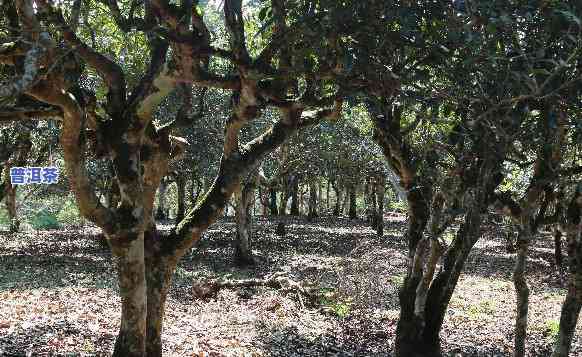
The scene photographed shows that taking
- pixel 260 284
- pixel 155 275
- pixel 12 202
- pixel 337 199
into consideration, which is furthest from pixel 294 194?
pixel 155 275

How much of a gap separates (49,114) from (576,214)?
6.04 metres

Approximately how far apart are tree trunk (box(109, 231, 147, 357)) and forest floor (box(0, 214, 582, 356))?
6.01ft

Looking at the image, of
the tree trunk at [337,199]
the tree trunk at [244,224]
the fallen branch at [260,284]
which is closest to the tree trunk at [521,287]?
the fallen branch at [260,284]

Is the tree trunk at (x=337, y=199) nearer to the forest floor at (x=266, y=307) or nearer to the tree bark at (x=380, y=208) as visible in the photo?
the tree bark at (x=380, y=208)

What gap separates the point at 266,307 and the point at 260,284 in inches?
59.3

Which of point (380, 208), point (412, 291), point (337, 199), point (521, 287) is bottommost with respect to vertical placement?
point (412, 291)

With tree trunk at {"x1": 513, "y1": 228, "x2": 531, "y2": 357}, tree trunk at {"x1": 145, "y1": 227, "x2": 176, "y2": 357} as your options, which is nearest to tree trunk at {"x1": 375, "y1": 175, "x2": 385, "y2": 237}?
tree trunk at {"x1": 513, "y1": 228, "x2": 531, "y2": 357}

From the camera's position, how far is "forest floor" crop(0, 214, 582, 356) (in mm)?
9086

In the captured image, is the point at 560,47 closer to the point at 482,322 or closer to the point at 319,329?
the point at 319,329

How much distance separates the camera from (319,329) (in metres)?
10.6

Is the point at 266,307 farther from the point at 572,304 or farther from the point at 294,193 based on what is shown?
the point at 294,193

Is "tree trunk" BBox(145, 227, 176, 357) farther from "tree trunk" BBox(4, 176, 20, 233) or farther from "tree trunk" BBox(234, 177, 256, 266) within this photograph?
"tree trunk" BBox(4, 176, 20, 233)

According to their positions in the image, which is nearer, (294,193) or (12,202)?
(12,202)

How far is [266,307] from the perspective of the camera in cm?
1191
